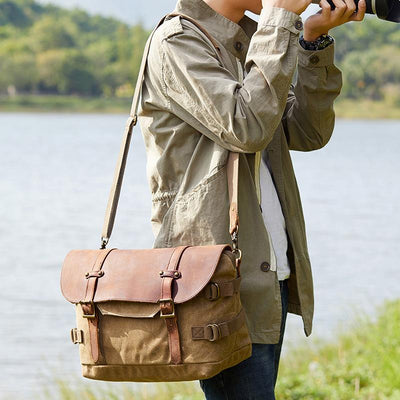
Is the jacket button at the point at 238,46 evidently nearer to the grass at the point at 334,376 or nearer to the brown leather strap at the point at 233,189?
the brown leather strap at the point at 233,189

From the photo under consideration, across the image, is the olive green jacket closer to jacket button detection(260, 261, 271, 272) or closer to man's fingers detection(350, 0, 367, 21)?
jacket button detection(260, 261, 271, 272)

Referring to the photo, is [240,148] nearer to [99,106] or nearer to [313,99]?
[313,99]

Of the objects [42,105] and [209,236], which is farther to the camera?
[42,105]

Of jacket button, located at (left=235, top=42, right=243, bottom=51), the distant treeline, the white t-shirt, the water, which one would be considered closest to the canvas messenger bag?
the white t-shirt

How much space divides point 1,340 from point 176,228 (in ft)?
17.6

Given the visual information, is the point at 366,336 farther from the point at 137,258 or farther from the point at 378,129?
the point at 378,129

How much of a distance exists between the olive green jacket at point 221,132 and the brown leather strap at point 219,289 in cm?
11

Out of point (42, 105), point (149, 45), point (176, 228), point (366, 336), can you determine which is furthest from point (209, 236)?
point (42, 105)

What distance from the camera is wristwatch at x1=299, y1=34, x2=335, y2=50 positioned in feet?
6.99

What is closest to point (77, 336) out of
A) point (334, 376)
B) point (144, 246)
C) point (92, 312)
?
point (92, 312)

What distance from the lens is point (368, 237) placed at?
484 inches

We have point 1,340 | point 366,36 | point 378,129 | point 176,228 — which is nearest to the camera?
point 176,228

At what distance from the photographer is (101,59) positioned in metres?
64.6

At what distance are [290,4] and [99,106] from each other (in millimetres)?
55210
